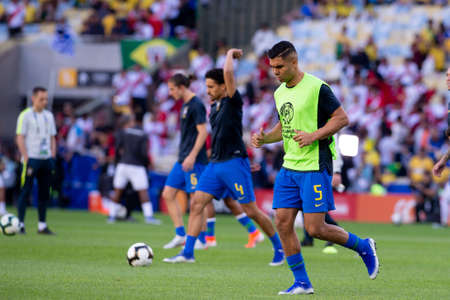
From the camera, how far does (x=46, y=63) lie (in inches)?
1469

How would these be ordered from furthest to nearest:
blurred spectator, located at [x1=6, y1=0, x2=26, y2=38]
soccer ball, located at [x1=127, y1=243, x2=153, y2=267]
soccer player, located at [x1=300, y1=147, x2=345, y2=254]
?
blurred spectator, located at [x1=6, y1=0, x2=26, y2=38] < soccer player, located at [x1=300, y1=147, x2=345, y2=254] < soccer ball, located at [x1=127, y1=243, x2=153, y2=267]

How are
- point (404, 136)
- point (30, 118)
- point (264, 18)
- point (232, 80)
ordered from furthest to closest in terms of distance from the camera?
1. point (264, 18)
2. point (404, 136)
3. point (30, 118)
4. point (232, 80)

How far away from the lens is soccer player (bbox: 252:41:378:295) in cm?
834

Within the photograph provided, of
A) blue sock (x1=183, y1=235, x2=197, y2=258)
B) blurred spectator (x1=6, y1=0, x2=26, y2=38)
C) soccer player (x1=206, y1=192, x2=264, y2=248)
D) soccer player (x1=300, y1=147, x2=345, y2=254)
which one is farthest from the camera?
blurred spectator (x1=6, y1=0, x2=26, y2=38)

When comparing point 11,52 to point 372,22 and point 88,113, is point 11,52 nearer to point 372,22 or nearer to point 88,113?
point 88,113

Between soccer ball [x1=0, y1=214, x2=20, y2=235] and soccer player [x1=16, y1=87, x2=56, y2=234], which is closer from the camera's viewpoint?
soccer ball [x1=0, y1=214, x2=20, y2=235]

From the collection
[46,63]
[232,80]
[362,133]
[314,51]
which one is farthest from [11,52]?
[232,80]

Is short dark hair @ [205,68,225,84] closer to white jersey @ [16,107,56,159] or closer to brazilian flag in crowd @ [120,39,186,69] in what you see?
white jersey @ [16,107,56,159]

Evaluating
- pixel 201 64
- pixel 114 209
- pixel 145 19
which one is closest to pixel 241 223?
pixel 114 209

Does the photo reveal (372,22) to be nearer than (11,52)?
Yes

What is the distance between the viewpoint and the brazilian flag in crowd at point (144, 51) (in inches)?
1373

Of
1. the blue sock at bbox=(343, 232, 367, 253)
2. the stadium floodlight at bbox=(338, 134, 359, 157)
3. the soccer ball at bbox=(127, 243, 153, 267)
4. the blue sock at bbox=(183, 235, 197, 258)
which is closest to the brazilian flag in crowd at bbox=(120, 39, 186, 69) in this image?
the stadium floodlight at bbox=(338, 134, 359, 157)

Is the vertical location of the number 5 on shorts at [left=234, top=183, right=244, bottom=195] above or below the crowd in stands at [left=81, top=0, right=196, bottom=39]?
below

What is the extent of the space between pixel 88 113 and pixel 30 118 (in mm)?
17773
